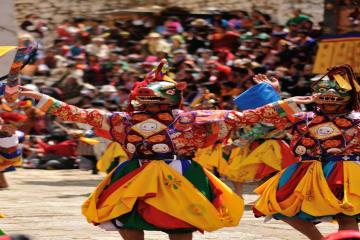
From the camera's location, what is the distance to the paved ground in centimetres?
1038

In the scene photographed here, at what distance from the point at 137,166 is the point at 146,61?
444 inches

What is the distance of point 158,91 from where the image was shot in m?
8.37

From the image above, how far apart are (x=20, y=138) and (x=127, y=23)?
8114 millimetres

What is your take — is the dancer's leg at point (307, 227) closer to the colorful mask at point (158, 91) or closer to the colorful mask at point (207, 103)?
the colorful mask at point (158, 91)

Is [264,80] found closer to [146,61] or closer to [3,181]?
[3,181]

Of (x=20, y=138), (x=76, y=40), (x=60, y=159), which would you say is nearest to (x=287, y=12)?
(x=76, y=40)

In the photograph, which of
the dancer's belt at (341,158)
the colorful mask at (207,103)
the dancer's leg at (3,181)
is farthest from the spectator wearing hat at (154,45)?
the dancer's belt at (341,158)

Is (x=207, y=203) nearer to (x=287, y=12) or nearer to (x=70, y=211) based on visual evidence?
(x=70, y=211)

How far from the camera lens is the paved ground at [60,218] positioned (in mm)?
10375

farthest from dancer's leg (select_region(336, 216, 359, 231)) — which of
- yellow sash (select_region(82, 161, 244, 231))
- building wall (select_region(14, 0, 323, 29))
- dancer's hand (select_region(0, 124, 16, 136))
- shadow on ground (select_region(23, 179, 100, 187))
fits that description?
building wall (select_region(14, 0, 323, 29))

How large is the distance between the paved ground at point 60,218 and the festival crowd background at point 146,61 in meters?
2.26

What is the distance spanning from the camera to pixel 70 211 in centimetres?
1213

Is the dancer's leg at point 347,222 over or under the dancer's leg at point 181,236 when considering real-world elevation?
under

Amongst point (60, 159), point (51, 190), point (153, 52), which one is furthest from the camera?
point (153, 52)
